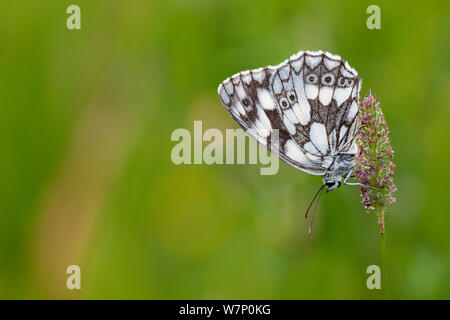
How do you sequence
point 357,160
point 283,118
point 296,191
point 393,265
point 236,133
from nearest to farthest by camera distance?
1. point 357,160
2. point 283,118
3. point 393,265
4. point 296,191
5. point 236,133

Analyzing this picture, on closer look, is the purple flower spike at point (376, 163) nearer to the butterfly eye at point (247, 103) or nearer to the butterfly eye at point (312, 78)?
the butterfly eye at point (312, 78)

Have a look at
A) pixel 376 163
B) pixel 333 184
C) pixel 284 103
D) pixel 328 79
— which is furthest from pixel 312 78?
pixel 376 163

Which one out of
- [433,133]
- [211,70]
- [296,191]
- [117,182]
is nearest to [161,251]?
[117,182]

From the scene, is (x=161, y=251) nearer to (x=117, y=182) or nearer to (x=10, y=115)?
(x=117, y=182)

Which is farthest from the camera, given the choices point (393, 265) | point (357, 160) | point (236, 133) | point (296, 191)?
point (236, 133)

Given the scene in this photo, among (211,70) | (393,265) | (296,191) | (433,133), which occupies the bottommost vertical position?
(393,265)

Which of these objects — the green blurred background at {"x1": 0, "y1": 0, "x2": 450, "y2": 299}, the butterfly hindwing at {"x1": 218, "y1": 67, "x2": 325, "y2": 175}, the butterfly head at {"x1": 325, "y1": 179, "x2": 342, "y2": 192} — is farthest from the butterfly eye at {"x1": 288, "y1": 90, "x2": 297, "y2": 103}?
the green blurred background at {"x1": 0, "y1": 0, "x2": 450, "y2": 299}
